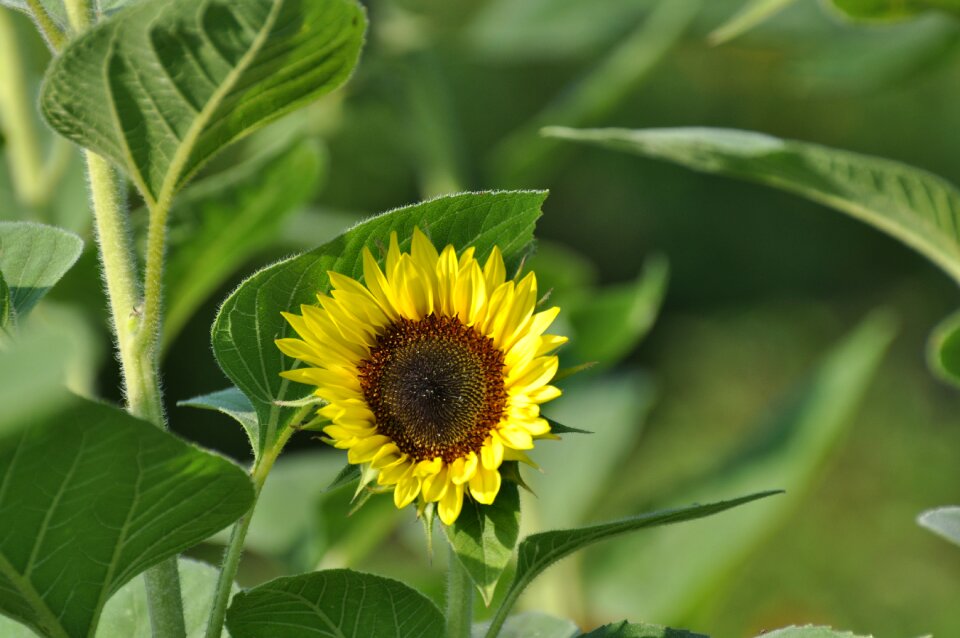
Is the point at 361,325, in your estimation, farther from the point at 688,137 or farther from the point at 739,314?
the point at 739,314

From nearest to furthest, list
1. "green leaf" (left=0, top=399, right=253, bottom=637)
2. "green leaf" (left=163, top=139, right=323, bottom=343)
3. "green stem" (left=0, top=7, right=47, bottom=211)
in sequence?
"green leaf" (left=0, top=399, right=253, bottom=637), "green leaf" (left=163, top=139, right=323, bottom=343), "green stem" (left=0, top=7, right=47, bottom=211)

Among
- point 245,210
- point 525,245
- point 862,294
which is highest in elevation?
point 525,245

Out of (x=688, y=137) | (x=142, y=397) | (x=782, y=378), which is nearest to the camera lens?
(x=142, y=397)

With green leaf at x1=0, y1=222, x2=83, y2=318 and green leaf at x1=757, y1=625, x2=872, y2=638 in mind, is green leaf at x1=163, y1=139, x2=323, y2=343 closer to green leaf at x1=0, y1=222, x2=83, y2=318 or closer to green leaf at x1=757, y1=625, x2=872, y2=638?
green leaf at x1=0, y1=222, x2=83, y2=318

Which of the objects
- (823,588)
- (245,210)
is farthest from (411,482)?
(823,588)

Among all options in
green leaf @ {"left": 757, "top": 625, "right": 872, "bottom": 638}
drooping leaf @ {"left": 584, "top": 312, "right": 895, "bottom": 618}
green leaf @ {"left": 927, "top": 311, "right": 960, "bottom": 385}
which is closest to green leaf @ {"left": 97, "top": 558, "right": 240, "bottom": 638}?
green leaf @ {"left": 757, "top": 625, "right": 872, "bottom": 638}

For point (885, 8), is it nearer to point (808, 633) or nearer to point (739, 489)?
point (808, 633)
